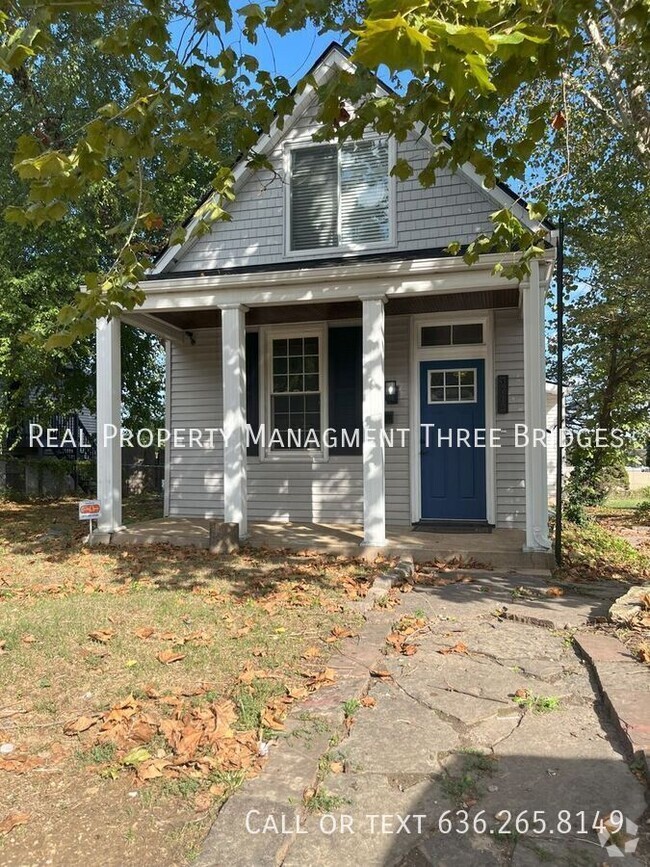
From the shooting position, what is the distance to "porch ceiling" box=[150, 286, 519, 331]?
786 centimetres

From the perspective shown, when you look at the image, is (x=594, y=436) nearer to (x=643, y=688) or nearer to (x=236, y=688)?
(x=643, y=688)

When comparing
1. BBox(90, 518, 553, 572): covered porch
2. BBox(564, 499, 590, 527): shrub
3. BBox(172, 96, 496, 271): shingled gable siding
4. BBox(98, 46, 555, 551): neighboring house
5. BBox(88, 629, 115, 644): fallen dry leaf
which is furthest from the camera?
BBox(564, 499, 590, 527): shrub

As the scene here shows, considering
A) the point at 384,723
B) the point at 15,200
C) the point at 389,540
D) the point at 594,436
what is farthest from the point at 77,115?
the point at 384,723

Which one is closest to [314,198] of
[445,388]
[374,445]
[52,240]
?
[445,388]

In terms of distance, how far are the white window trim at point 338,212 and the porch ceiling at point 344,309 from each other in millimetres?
768

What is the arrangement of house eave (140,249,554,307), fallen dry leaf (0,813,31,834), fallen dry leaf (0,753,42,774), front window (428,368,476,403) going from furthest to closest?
front window (428,368,476,403) < house eave (140,249,554,307) < fallen dry leaf (0,753,42,774) < fallen dry leaf (0,813,31,834)

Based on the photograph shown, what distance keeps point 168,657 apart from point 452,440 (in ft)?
18.3

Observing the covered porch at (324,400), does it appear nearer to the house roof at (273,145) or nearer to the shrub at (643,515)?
the house roof at (273,145)

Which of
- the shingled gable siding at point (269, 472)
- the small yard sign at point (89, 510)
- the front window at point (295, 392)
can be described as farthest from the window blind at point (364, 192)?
the small yard sign at point (89, 510)

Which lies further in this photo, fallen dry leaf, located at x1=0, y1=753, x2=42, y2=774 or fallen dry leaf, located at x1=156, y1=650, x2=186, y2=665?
fallen dry leaf, located at x1=156, y1=650, x2=186, y2=665

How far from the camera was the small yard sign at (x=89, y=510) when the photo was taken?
7711mm

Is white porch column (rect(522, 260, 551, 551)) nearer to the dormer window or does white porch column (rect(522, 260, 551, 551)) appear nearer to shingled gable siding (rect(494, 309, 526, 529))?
shingled gable siding (rect(494, 309, 526, 529))

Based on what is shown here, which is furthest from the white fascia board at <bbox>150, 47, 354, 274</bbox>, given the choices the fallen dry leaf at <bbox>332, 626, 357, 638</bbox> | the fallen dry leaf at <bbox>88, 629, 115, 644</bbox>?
the fallen dry leaf at <bbox>332, 626, 357, 638</bbox>

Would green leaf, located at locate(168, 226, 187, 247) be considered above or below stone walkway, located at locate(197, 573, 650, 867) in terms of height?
above
